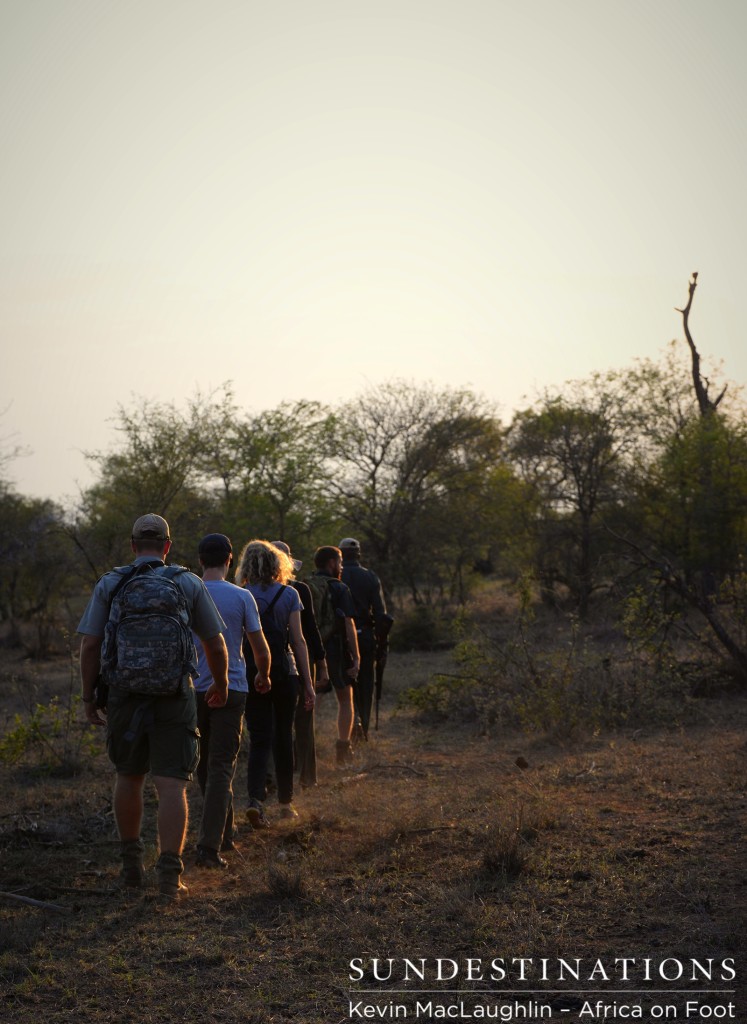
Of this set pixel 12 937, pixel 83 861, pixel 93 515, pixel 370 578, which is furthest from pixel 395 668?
pixel 12 937

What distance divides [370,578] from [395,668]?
9302 mm

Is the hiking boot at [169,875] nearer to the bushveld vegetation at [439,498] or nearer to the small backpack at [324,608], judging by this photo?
the small backpack at [324,608]

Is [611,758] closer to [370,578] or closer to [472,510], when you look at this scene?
[370,578]

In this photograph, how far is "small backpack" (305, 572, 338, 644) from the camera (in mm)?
9172

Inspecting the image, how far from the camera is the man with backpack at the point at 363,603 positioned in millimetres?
10203

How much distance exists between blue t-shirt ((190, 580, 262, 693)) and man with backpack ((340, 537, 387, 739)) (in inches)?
138

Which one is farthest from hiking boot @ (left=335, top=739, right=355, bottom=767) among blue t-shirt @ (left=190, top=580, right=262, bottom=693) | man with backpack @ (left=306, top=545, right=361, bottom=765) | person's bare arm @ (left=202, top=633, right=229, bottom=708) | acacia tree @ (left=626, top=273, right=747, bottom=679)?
acacia tree @ (left=626, top=273, right=747, bottom=679)

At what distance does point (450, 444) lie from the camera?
30453mm

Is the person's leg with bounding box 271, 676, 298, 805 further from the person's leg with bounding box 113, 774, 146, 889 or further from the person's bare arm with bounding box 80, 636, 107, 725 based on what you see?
the person's bare arm with bounding box 80, 636, 107, 725

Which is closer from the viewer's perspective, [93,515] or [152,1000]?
[152,1000]

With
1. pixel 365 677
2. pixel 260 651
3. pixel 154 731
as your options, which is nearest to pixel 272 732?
pixel 260 651

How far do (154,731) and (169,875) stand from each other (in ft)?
2.34

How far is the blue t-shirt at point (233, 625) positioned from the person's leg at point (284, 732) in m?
0.96

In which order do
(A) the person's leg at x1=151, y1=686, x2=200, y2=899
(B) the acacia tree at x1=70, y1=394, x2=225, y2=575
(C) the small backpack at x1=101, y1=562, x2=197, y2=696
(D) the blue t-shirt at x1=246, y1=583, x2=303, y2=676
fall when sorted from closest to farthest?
(C) the small backpack at x1=101, y1=562, x2=197, y2=696, (A) the person's leg at x1=151, y1=686, x2=200, y2=899, (D) the blue t-shirt at x1=246, y1=583, x2=303, y2=676, (B) the acacia tree at x1=70, y1=394, x2=225, y2=575
